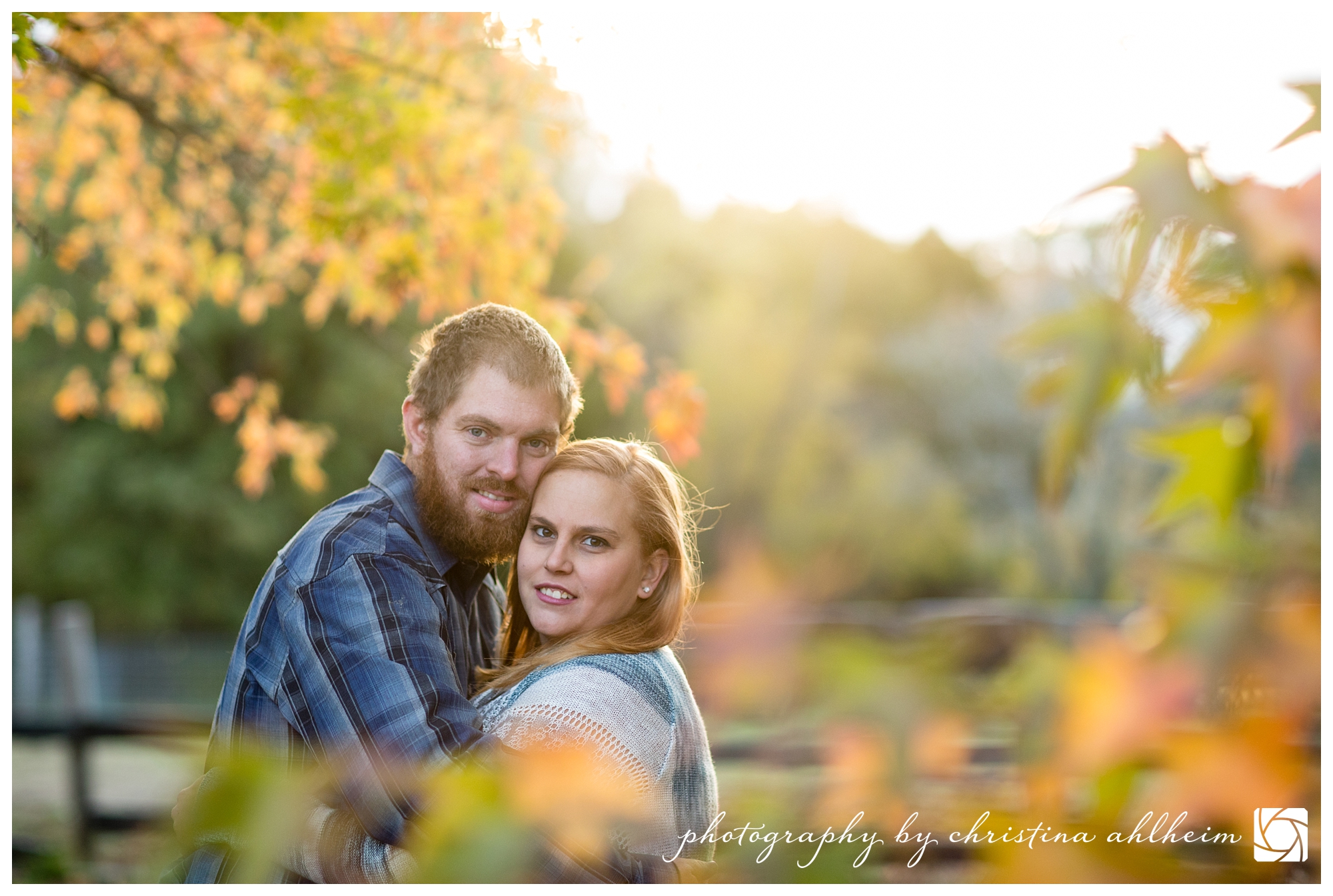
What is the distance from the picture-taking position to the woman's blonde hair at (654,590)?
156 centimetres

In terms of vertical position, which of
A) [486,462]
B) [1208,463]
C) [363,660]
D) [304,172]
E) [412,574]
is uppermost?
[304,172]

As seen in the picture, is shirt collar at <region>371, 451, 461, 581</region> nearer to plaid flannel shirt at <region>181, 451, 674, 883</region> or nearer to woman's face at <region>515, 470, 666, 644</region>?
plaid flannel shirt at <region>181, 451, 674, 883</region>

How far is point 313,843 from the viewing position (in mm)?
1390

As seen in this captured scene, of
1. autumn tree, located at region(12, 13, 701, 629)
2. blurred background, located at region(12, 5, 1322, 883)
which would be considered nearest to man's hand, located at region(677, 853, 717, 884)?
blurred background, located at region(12, 5, 1322, 883)

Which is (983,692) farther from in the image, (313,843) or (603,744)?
(313,843)

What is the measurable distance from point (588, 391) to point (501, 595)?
8.00 meters

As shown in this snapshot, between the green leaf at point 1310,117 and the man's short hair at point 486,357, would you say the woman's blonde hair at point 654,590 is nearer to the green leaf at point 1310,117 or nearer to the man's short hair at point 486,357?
the man's short hair at point 486,357

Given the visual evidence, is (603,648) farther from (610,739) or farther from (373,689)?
(373,689)

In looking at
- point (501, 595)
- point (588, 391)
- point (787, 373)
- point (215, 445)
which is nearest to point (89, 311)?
point (215, 445)

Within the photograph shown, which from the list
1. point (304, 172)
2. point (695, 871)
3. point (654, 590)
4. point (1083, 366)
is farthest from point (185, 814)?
point (304, 172)

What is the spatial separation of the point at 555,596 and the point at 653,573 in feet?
0.56

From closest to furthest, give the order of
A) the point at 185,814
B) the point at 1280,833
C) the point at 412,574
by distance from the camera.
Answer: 1. the point at 185,814
2. the point at 1280,833
3. the point at 412,574

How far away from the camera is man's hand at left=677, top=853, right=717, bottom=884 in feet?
3.16

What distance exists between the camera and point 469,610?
176cm
